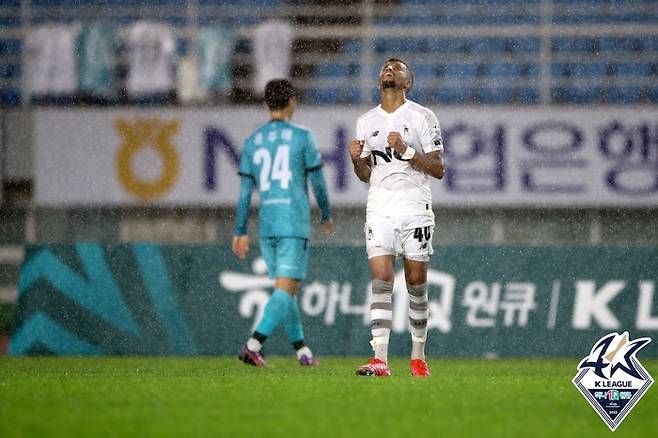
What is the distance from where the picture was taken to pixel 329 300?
42.1ft

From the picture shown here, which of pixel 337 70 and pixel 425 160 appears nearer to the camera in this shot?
pixel 425 160

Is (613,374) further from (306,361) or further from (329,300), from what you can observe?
(329,300)

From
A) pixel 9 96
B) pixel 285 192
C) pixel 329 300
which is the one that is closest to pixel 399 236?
pixel 285 192

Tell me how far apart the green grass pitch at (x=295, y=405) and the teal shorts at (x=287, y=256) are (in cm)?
92

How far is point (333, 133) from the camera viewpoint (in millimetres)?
16234

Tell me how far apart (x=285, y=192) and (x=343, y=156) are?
5.62 metres

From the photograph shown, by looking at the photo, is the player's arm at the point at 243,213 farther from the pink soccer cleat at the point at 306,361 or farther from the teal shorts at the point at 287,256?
the pink soccer cleat at the point at 306,361

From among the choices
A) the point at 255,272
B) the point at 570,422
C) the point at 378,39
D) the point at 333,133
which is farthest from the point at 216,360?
the point at 378,39

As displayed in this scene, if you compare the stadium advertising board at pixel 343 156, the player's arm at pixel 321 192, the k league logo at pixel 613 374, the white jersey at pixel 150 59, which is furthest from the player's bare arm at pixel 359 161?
the white jersey at pixel 150 59

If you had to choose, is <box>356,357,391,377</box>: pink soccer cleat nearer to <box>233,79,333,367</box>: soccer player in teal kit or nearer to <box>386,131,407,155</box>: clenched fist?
<box>386,131,407,155</box>: clenched fist

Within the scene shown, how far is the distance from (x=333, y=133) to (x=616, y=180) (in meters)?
3.22

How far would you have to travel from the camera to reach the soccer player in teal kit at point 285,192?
416 inches

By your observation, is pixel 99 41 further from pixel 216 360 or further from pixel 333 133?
pixel 216 360

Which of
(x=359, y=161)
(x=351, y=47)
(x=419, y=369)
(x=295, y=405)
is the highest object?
(x=351, y=47)
